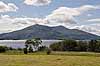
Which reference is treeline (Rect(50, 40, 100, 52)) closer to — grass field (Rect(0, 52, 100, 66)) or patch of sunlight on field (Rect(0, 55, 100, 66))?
grass field (Rect(0, 52, 100, 66))

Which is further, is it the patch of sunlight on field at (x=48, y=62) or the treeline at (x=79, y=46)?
the treeline at (x=79, y=46)

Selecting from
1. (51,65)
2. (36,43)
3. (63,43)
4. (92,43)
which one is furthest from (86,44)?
(51,65)

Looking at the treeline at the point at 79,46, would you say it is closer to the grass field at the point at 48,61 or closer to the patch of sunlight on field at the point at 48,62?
the grass field at the point at 48,61

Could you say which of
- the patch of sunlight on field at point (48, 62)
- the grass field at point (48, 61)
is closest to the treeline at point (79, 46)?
the grass field at point (48, 61)

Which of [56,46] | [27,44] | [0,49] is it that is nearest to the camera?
[0,49]

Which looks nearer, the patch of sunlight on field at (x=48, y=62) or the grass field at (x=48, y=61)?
the patch of sunlight on field at (x=48, y=62)

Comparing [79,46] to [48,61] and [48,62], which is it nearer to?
[48,61]

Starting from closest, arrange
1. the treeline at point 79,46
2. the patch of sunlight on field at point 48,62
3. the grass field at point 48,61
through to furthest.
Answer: the patch of sunlight on field at point 48,62 < the grass field at point 48,61 < the treeline at point 79,46

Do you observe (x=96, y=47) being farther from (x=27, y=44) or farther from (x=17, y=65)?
(x=17, y=65)

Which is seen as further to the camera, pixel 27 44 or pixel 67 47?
pixel 67 47

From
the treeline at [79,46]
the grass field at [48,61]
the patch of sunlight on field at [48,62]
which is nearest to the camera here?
the patch of sunlight on field at [48,62]

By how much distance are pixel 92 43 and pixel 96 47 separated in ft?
17.0

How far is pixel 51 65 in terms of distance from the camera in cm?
4006

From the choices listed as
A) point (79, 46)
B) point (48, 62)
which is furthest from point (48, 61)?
point (79, 46)
